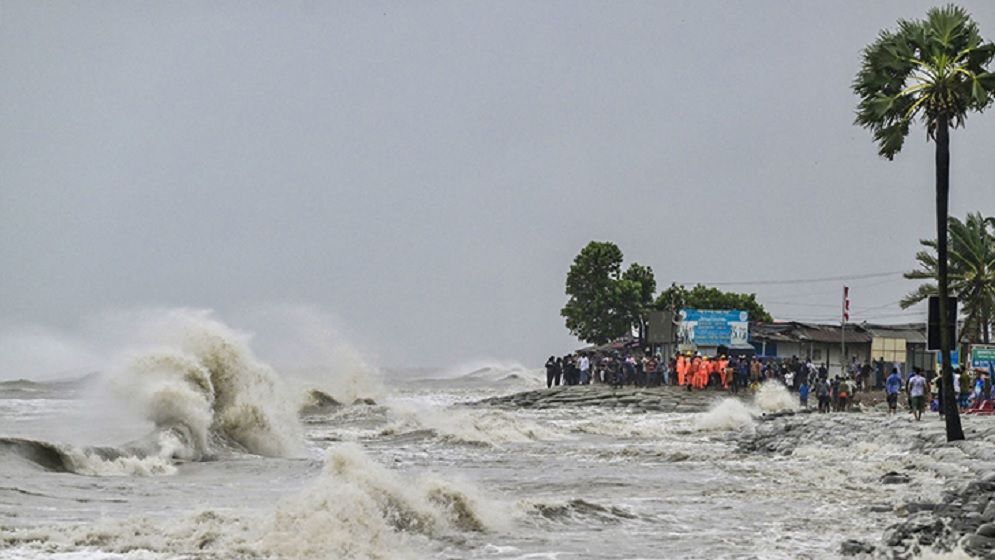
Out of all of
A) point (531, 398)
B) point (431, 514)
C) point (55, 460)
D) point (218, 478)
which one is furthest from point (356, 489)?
point (531, 398)

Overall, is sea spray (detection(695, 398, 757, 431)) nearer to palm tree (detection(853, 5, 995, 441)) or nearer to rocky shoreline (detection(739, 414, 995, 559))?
rocky shoreline (detection(739, 414, 995, 559))

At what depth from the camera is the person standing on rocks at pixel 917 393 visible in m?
25.9

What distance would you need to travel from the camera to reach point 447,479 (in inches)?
613

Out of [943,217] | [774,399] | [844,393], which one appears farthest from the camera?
[774,399]

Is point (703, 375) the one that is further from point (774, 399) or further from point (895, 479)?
point (895, 479)

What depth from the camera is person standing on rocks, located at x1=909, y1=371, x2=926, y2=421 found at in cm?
2586

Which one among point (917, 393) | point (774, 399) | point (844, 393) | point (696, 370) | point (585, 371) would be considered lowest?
point (774, 399)

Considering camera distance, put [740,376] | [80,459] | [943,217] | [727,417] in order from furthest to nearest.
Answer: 1. [740,376]
2. [727,417]
3. [943,217]
4. [80,459]

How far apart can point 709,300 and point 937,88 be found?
60397 millimetres

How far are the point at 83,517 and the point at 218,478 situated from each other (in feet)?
17.5

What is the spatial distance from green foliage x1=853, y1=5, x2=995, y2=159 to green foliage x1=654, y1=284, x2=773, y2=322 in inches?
2289

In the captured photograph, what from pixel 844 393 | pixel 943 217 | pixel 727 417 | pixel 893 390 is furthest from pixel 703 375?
pixel 943 217

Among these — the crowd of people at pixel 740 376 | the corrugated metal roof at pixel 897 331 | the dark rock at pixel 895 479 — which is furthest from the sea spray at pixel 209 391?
the corrugated metal roof at pixel 897 331

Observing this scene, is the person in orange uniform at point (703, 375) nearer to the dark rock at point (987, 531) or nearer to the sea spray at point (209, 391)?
the sea spray at point (209, 391)
